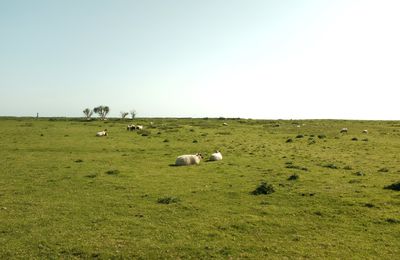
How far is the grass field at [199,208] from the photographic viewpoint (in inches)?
469

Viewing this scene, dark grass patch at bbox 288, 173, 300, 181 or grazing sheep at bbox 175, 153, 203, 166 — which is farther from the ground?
grazing sheep at bbox 175, 153, 203, 166

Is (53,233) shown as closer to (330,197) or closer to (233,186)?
(233,186)

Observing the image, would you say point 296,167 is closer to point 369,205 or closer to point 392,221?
point 369,205

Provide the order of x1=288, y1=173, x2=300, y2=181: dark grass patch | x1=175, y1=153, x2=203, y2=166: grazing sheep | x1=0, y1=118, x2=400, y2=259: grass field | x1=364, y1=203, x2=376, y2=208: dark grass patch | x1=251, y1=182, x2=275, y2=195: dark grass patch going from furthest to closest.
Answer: x1=175, y1=153, x2=203, y2=166: grazing sheep → x1=288, y1=173, x2=300, y2=181: dark grass patch → x1=251, y1=182, x2=275, y2=195: dark grass patch → x1=364, y1=203, x2=376, y2=208: dark grass patch → x1=0, y1=118, x2=400, y2=259: grass field

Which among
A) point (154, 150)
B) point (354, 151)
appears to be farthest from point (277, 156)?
point (154, 150)

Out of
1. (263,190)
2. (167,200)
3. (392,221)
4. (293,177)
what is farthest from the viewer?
(293,177)

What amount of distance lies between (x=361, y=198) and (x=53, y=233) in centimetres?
1432

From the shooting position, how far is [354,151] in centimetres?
3562

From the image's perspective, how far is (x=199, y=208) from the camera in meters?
16.1

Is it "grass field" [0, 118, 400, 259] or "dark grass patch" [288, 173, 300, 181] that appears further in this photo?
"dark grass patch" [288, 173, 300, 181]

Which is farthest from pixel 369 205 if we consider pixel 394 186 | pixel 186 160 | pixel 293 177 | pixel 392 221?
pixel 186 160

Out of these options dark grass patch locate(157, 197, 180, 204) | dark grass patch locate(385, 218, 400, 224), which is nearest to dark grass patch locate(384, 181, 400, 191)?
dark grass patch locate(385, 218, 400, 224)

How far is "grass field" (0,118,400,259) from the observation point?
11.9 metres

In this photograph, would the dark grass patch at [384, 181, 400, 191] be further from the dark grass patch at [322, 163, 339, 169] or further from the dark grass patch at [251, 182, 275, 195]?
the dark grass patch at [322, 163, 339, 169]
